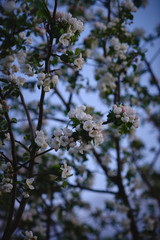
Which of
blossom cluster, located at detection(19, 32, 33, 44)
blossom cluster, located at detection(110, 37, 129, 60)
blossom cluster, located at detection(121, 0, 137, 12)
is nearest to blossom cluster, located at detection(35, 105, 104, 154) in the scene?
blossom cluster, located at detection(19, 32, 33, 44)

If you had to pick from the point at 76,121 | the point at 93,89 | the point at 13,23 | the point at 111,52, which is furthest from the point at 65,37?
the point at 93,89

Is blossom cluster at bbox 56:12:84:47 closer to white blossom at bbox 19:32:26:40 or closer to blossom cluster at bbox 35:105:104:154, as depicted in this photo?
white blossom at bbox 19:32:26:40

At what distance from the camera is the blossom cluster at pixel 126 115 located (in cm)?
140

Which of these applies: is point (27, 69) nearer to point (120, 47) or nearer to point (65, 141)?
point (65, 141)

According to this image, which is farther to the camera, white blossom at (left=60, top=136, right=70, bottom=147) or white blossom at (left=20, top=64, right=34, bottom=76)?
white blossom at (left=20, top=64, right=34, bottom=76)

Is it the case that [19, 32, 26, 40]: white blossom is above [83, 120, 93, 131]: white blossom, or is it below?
above

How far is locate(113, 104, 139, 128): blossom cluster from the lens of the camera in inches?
55.3

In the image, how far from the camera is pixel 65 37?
146 centimetres

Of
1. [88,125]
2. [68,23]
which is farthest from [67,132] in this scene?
[68,23]

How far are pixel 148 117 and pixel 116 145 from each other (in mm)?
3103

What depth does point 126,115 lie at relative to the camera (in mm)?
1422

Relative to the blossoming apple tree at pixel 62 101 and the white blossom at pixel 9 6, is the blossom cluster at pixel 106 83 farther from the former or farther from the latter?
the white blossom at pixel 9 6

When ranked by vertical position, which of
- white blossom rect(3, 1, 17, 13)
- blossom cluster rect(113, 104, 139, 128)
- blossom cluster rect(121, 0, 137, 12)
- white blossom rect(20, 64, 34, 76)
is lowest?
blossom cluster rect(113, 104, 139, 128)

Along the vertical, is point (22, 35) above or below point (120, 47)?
below
